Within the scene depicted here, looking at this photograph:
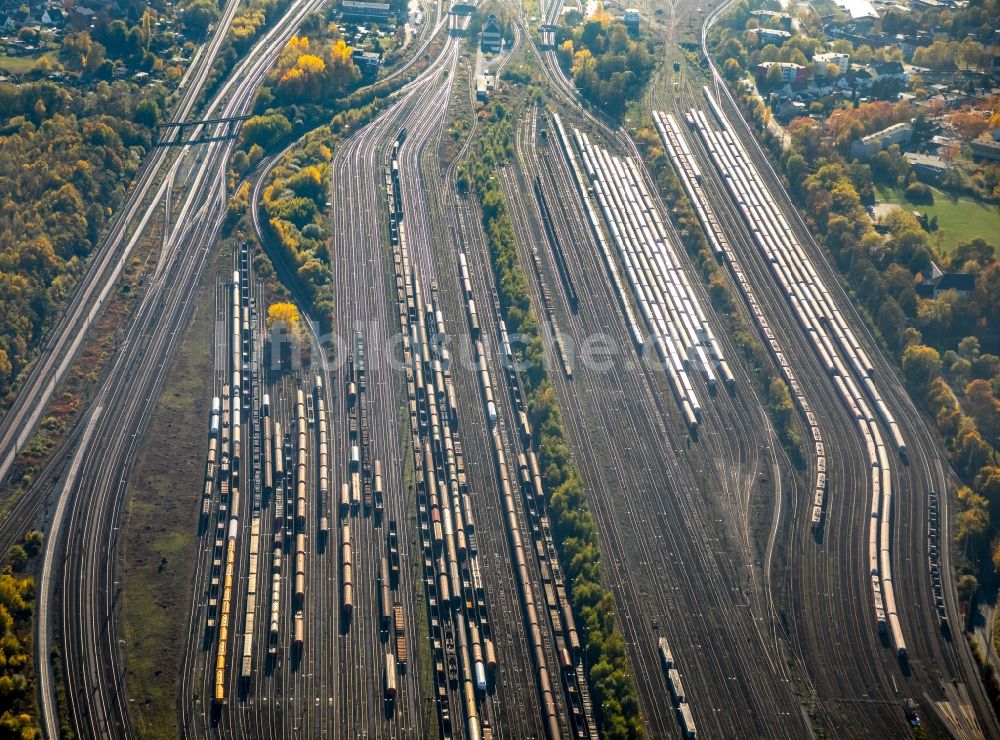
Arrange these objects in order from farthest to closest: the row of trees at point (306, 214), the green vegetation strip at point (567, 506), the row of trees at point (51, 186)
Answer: the row of trees at point (306, 214), the row of trees at point (51, 186), the green vegetation strip at point (567, 506)

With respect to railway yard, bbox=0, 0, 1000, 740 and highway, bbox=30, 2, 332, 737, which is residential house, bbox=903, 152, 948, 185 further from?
highway, bbox=30, 2, 332, 737

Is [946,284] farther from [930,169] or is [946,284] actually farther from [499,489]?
[499,489]

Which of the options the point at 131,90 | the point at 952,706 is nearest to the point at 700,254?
the point at 952,706

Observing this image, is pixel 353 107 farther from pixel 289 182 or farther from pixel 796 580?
pixel 796 580

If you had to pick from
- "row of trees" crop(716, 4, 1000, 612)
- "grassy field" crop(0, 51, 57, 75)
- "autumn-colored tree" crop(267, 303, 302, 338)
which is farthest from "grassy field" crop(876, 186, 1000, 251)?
"grassy field" crop(0, 51, 57, 75)

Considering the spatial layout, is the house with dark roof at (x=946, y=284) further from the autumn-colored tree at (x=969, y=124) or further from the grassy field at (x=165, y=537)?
the grassy field at (x=165, y=537)

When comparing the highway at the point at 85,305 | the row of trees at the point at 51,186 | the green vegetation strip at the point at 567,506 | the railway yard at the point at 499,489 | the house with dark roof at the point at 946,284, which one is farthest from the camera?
the house with dark roof at the point at 946,284

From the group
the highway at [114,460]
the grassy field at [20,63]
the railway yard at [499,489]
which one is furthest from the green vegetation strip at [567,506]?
the grassy field at [20,63]
